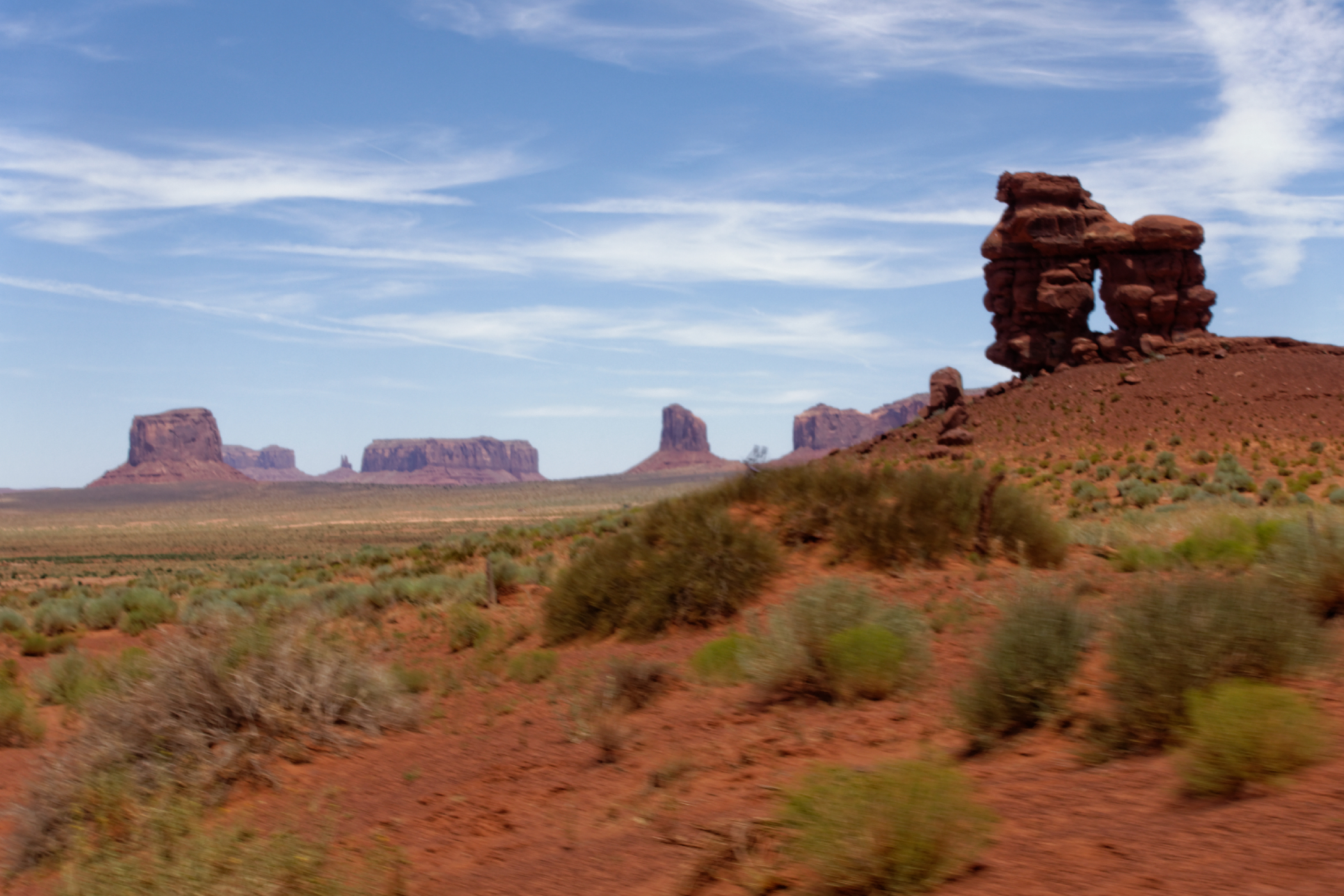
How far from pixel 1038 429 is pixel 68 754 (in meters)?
47.8

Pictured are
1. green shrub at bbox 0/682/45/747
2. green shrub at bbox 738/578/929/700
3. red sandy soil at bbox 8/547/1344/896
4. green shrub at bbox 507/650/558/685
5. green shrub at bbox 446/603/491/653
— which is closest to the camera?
red sandy soil at bbox 8/547/1344/896


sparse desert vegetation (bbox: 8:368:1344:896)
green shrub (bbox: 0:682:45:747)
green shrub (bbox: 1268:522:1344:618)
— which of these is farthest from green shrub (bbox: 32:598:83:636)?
green shrub (bbox: 1268:522:1344:618)

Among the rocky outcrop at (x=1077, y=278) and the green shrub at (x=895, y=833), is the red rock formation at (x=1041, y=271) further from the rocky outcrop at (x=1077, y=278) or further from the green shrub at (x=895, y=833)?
the green shrub at (x=895, y=833)

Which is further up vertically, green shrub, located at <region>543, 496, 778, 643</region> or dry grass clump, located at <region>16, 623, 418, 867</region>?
green shrub, located at <region>543, 496, 778, 643</region>

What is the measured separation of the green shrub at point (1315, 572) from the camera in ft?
27.7

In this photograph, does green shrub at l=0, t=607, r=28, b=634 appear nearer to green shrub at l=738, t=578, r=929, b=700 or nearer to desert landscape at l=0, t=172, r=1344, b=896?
desert landscape at l=0, t=172, r=1344, b=896

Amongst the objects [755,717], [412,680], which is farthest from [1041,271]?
[755,717]

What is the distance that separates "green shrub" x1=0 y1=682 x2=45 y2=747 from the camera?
12.1 meters

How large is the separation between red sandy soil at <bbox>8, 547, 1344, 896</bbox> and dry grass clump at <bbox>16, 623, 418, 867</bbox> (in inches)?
15.2

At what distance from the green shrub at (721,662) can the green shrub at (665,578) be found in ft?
7.15

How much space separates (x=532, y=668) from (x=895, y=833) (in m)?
8.24

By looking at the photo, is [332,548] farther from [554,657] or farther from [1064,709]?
[1064,709]

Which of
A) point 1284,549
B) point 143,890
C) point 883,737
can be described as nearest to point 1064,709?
point 883,737

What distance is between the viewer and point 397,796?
320 inches
